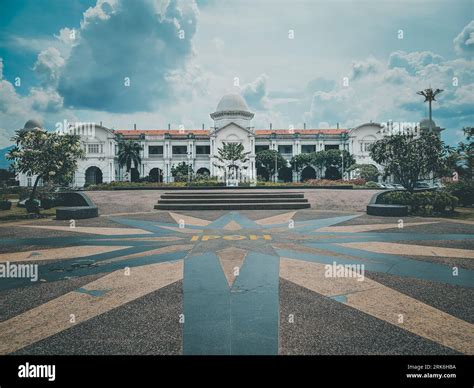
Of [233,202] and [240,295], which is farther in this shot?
[233,202]

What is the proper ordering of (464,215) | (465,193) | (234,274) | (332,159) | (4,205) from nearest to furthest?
1. (234,274)
2. (464,215)
3. (4,205)
4. (465,193)
5. (332,159)

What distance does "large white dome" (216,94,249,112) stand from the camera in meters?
64.1

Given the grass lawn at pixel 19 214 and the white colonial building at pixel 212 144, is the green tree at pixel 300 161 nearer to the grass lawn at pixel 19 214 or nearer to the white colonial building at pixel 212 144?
the white colonial building at pixel 212 144

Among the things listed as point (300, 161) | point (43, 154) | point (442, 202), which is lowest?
point (442, 202)

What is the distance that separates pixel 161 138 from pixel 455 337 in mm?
63548

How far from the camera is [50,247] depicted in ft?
31.8

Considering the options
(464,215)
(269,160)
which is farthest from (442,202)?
(269,160)

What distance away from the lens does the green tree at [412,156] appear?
18.4 meters

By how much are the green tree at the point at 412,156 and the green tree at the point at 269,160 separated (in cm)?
3880

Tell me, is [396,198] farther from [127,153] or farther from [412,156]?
[127,153]

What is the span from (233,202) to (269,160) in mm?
38363

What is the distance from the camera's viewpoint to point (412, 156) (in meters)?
18.9

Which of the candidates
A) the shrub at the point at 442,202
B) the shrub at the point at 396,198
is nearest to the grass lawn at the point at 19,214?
the shrub at the point at 396,198
